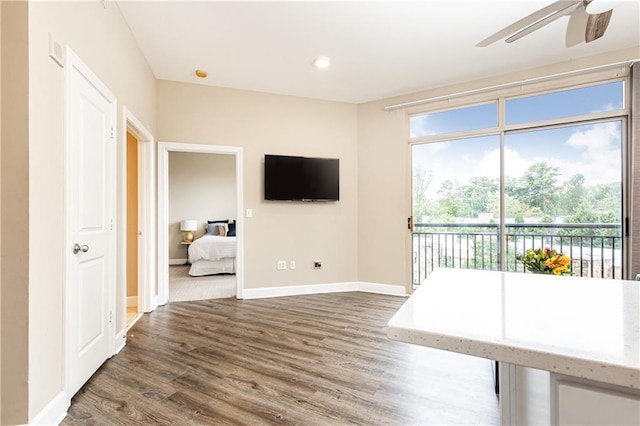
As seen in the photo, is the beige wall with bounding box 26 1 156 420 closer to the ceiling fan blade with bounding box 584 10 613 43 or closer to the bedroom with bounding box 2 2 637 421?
the bedroom with bounding box 2 2 637 421

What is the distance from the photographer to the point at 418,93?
4.11m

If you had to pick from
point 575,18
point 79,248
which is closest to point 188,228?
point 79,248

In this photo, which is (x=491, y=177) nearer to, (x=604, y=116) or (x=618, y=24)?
(x=604, y=116)

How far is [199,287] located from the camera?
4.73 m

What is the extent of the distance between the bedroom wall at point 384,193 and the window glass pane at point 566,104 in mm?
938

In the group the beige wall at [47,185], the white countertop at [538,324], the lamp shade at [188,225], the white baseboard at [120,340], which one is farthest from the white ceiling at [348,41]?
the lamp shade at [188,225]

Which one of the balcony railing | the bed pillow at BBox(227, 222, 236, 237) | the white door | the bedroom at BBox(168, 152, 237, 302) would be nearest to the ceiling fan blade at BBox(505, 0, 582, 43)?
the balcony railing

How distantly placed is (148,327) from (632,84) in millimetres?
5392

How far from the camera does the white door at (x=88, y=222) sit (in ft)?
5.88

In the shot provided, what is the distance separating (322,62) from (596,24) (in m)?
2.34

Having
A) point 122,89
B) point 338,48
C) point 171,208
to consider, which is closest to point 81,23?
point 122,89

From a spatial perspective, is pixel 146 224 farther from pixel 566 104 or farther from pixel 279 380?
pixel 566 104

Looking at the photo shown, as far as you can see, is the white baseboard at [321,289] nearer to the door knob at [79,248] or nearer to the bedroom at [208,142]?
the bedroom at [208,142]

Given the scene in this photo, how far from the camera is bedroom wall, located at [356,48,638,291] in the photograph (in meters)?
4.22
